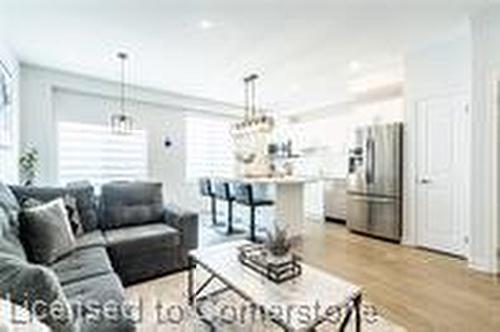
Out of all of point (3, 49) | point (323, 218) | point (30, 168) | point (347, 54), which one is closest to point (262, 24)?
point (347, 54)

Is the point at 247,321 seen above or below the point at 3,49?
below

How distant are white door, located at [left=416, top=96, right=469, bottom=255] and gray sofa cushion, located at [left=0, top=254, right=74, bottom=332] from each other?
15.0 ft

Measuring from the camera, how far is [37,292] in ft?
4.16

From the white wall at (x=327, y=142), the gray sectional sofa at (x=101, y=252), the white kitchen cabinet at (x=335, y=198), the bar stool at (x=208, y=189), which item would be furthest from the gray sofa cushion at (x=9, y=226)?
the white kitchen cabinet at (x=335, y=198)

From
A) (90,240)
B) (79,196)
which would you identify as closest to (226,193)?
(79,196)

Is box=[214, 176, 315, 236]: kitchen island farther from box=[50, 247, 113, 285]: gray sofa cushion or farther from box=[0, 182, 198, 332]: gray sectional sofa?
box=[50, 247, 113, 285]: gray sofa cushion

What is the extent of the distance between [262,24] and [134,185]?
2456mm

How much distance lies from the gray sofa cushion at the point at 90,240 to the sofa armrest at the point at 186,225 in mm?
777

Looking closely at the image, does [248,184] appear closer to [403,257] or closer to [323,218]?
[403,257]

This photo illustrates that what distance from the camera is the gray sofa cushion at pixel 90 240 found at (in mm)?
2943

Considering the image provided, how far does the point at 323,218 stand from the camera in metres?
7.28

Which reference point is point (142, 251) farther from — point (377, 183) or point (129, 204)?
point (377, 183)

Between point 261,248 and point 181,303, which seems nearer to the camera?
point 261,248

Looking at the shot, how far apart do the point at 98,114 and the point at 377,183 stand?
5271 mm
